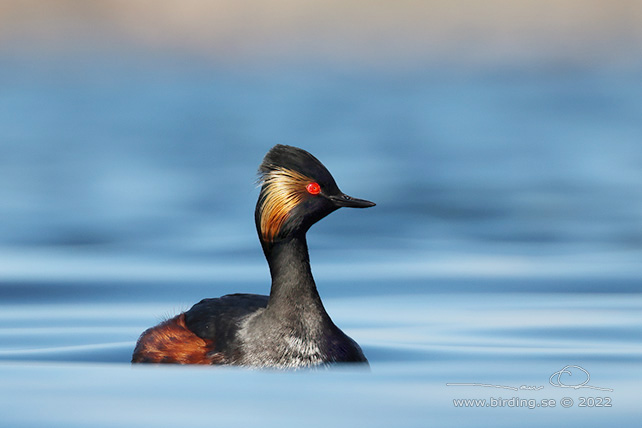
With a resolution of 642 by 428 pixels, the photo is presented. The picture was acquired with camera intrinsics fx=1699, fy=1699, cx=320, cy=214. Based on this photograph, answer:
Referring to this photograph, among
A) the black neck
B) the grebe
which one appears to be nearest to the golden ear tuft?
the grebe

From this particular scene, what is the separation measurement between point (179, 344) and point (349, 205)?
169 cm

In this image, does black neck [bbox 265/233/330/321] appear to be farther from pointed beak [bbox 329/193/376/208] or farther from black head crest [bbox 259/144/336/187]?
black head crest [bbox 259/144/336/187]

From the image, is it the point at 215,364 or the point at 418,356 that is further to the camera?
the point at 418,356

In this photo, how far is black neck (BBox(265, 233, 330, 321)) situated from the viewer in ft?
41.7

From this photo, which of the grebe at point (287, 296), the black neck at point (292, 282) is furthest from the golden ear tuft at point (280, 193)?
the black neck at point (292, 282)

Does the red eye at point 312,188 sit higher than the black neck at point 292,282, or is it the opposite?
the red eye at point 312,188

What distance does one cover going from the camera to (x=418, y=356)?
1366 cm

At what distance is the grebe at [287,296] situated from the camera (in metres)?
12.5

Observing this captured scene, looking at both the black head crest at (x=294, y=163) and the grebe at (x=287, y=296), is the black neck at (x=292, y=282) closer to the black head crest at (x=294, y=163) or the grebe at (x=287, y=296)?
the grebe at (x=287, y=296)

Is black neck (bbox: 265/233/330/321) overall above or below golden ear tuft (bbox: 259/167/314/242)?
below

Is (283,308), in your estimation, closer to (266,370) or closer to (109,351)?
(266,370)

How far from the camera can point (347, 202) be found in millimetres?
12727

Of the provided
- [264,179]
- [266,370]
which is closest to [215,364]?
[266,370]

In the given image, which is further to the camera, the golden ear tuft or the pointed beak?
the pointed beak
